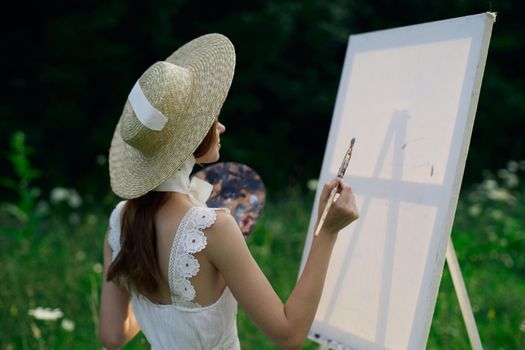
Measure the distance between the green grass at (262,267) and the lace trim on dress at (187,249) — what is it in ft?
2.83

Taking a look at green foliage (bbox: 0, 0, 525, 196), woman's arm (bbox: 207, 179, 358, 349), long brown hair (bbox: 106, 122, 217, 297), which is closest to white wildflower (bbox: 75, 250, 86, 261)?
long brown hair (bbox: 106, 122, 217, 297)

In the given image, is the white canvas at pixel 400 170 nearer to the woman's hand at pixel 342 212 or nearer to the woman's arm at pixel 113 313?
the woman's hand at pixel 342 212

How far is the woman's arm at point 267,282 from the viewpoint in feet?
4.60

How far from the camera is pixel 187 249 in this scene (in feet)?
4.69

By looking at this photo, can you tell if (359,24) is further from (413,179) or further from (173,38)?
(413,179)

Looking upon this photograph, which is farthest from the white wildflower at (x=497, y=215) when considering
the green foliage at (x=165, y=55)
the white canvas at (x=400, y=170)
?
the white canvas at (x=400, y=170)

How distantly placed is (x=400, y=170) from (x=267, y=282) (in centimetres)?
51

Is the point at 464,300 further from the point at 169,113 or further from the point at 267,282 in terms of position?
the point at 169,113

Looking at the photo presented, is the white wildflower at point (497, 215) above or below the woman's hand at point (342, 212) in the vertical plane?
above

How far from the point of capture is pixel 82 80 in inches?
250

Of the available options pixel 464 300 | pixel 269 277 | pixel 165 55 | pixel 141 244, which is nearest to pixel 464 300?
pixel 464 300

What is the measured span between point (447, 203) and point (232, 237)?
510 mm

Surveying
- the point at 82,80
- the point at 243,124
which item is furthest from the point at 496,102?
the point at 82,80

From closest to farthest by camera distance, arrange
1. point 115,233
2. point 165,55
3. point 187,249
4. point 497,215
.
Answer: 1. point 187,249
2. point 115,233
3. point 497,215
4. point 165,55
